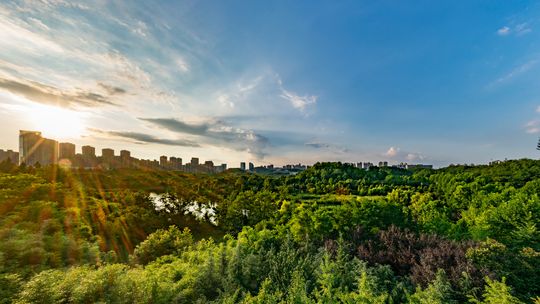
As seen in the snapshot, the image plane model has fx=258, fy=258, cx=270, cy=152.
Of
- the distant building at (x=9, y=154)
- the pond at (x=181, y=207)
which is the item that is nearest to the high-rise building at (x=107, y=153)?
the distant building at (x=9, y=154)

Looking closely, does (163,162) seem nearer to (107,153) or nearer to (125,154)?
(125,154)

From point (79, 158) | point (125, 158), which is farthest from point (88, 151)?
point (125, 158)

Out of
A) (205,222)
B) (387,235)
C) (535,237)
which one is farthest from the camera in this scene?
(205,222)

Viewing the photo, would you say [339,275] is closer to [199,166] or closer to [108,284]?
[108,284]

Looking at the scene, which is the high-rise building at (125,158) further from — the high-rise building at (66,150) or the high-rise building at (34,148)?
the high-rise building at (34,148)

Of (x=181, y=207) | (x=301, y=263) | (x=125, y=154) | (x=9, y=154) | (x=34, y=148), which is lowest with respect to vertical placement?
(x=181, y=207)

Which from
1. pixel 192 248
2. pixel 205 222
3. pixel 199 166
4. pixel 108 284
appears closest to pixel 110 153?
pixel 199 166

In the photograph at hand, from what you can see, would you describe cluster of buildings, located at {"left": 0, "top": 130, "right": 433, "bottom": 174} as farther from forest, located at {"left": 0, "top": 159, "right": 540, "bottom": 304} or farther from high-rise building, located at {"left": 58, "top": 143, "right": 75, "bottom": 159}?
forest, located at {"left": 0, "top": 159, "right": 540, "bottom": 304}

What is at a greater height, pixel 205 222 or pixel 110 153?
pixel 110 153
